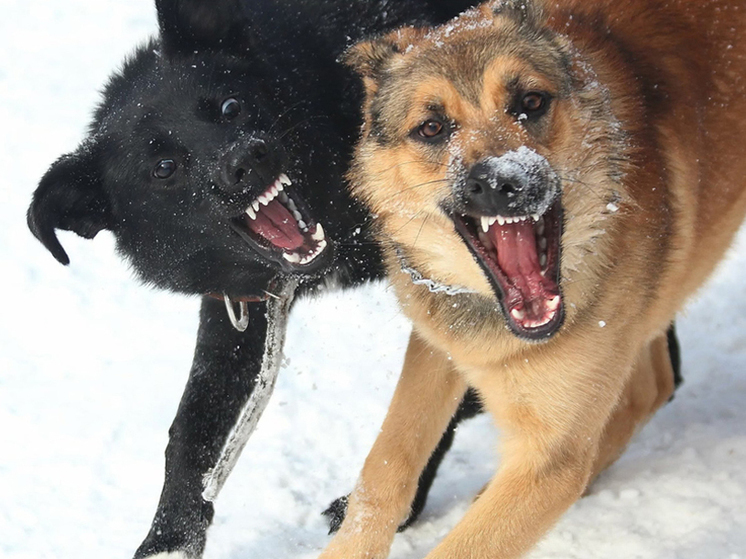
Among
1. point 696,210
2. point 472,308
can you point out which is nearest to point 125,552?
point 472,308

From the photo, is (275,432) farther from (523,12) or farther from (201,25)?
(523,12)

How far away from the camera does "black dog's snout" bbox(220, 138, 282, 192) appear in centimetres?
348

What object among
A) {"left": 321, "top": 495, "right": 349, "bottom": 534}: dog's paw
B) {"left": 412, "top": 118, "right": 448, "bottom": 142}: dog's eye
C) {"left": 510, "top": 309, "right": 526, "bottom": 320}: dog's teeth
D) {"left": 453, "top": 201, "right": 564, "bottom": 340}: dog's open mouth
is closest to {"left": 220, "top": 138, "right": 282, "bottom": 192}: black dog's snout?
{"left": 412, "top": 118, "right": 448, "bottom": 142}: dog's eye

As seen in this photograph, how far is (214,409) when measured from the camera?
406cm

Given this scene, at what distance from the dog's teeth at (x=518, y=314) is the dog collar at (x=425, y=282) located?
39cm

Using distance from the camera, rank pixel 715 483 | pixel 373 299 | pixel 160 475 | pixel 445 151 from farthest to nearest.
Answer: pixel 373 299 < pixel 160 475 < pixel 715 483 < pixel 445 151

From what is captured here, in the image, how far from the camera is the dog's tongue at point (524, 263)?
2.98 m

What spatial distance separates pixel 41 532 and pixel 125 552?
419mm

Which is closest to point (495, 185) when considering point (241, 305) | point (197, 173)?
point (197, 173)

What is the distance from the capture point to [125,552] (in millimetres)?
4051

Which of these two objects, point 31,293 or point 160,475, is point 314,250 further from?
point 31,293

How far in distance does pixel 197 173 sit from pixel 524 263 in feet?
4.46

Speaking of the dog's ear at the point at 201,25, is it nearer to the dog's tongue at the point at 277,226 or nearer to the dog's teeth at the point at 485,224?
the dog's tongue at the point at 277,226

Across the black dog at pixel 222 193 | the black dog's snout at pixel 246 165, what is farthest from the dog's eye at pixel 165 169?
the black dog's snout at pixel 246 165
